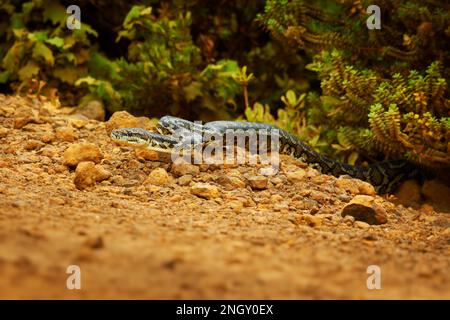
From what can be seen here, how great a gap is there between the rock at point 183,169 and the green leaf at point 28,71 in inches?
143

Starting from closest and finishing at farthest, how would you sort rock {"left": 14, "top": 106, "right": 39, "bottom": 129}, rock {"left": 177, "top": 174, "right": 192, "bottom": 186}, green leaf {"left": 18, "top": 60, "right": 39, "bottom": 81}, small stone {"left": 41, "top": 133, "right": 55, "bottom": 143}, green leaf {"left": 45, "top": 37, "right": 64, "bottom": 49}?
rock {"left": 177, "top": 174, "right": 192, "bottom": 186} < small stone {"left": 41, "top": 133, "right": 55, "bottom": 143} < rock {"left": 14, "top": 106, "right": 39, "bottom": 129} < green leaf {"left": 45, "top": 37, "right": 64, "bottom": 49} < green leaf {"left": 18, "top": 60, "right": 39, "bottom": 81}

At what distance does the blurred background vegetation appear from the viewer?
17.6 ft

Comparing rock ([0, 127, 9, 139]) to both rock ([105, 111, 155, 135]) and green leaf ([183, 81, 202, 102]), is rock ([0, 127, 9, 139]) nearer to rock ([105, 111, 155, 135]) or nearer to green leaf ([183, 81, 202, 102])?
rock ([105, 111, 155, 135])

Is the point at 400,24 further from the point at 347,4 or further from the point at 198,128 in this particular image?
the point at 198,128

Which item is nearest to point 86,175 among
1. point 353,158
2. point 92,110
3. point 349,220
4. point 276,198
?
point 276,198

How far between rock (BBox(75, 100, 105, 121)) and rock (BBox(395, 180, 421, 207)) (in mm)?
3421

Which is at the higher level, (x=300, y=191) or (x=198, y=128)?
(x=198, y=128)

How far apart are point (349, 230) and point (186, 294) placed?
1882 millimetres

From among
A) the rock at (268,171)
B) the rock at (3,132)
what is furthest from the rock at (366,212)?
the rock at (3,132)

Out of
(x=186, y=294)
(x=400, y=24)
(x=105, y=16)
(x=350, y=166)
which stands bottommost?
(x=186, y=294)

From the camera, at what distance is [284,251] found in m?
2.79

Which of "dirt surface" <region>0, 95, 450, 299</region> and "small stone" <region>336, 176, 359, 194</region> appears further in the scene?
"small stone" <region>336, 176, 359, 194</region>

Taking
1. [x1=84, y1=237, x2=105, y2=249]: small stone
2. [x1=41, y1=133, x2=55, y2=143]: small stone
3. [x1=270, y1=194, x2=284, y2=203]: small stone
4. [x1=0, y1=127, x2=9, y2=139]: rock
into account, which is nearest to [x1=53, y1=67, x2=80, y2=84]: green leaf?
[x1=0, y1=127, x2=9, y2=139]: rock

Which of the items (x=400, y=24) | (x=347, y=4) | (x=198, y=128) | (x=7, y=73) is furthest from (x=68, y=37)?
(x=400, y=24)
